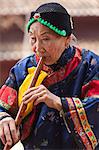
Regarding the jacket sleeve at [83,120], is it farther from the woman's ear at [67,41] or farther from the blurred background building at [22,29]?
the blurred background building at [22,29]

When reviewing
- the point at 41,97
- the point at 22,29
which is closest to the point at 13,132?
the point at 41,97

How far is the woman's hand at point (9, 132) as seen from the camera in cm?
119

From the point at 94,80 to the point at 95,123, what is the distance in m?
0.11

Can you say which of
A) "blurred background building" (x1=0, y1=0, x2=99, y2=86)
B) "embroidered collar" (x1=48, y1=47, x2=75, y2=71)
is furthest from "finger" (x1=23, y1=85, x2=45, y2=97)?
"blurred background building" (x1=0, y1=0, x2=99, y2=86)

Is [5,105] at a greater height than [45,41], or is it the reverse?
[45,41]

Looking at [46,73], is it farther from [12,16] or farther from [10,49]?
[12,16]

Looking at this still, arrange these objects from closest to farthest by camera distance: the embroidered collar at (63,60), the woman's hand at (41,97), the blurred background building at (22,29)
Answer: the woman's hand at (41,97)
the embroidered collar at (63,60)
the blurred background building at (22,29)

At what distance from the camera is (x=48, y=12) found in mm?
1222

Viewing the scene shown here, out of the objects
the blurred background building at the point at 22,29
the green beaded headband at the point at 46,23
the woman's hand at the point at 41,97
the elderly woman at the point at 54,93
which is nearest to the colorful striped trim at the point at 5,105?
the elderly woman at the point at 54,93

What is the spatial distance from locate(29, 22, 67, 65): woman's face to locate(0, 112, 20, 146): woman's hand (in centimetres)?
18

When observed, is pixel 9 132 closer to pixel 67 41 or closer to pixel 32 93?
pixel 32 93

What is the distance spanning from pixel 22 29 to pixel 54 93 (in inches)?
110

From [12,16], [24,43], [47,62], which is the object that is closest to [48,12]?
[47,62]

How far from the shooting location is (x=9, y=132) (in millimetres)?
1190
